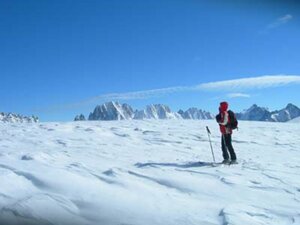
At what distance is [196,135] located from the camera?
17.0m

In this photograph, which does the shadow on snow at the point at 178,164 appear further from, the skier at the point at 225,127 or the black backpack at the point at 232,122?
the black backpack at the point at 232,122

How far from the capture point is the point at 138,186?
24.7 feet

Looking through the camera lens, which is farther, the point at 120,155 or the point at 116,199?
the point at 120,155

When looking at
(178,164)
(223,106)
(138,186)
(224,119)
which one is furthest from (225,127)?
(138,186)

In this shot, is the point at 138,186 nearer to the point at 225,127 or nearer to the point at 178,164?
the point at 178,164

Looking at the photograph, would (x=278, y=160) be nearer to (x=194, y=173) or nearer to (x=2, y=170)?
(x=194, y=173)

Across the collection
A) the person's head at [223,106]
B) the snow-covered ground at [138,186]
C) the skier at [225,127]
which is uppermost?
the person's head at [223,106]

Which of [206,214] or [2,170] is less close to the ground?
[2,170]

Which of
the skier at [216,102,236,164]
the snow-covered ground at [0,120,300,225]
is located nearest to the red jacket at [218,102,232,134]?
the skier at [216,102,236,164]

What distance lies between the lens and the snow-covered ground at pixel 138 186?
601 cm

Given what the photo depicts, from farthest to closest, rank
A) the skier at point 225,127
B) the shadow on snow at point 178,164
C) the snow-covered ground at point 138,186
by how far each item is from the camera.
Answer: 1. the skier at point 225,127
2. the shadow on snow at point 178,164
3. the snow-covered ground at point 138,186

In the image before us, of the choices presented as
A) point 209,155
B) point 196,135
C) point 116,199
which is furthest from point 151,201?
point 196,135

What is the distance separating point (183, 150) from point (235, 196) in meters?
5.73

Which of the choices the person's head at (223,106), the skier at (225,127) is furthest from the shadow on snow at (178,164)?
the person's head at (223,106)
